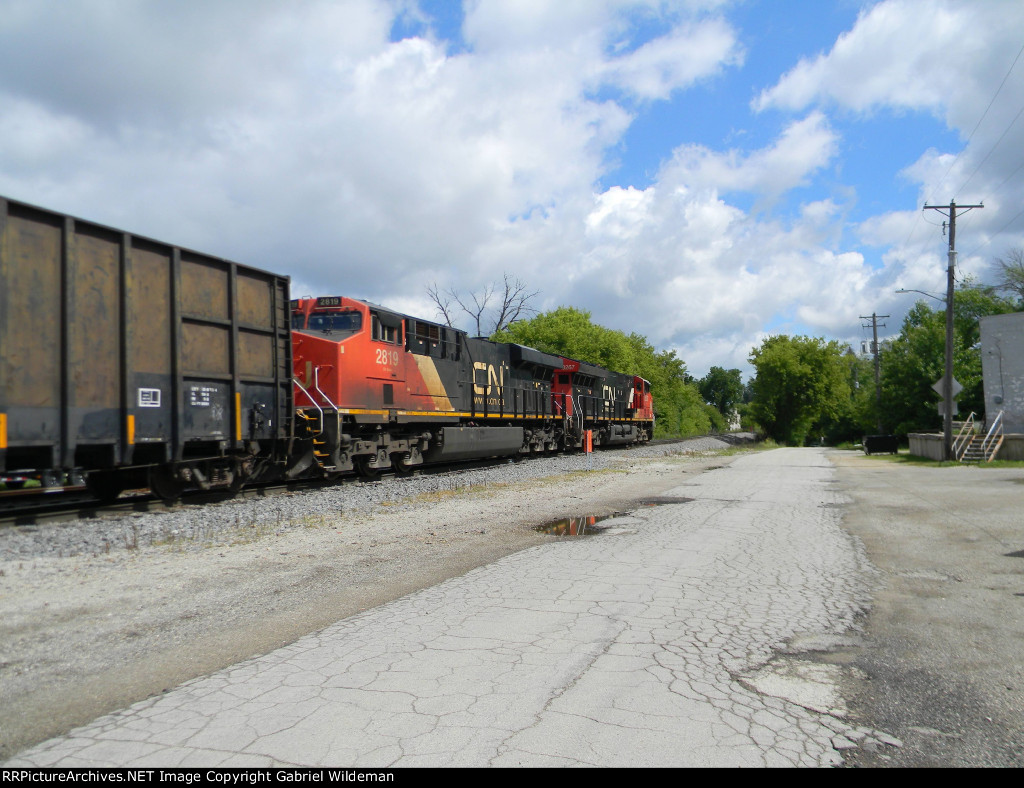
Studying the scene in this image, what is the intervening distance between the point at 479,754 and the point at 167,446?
8444mm

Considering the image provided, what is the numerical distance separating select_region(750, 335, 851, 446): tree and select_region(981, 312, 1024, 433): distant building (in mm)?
37532

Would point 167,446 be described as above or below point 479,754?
above

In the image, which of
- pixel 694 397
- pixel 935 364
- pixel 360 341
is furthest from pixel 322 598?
pixel 694 397

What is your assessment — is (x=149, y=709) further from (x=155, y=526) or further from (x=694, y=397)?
(x=694, y=397)

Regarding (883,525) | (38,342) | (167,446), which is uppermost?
(38,342)

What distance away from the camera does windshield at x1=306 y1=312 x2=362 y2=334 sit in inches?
571

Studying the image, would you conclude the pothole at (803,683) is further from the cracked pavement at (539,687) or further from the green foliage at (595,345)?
the green foliage at (595,345)

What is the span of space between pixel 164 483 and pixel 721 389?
152 metres

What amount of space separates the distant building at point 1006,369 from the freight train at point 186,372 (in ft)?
89.5

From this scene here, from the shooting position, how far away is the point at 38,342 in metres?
8.07

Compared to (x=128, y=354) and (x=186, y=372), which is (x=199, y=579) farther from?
(x=186, y=372)

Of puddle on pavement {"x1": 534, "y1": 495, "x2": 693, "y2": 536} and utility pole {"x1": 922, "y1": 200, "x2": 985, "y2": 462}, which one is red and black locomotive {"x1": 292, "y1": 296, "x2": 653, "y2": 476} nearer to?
puddle on pavement {"x1": 534, "y1": 495, "x2": 693, "y2": 536}

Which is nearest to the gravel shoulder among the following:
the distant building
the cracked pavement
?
the cracked pavement

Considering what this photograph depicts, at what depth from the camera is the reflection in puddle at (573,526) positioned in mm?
9242
